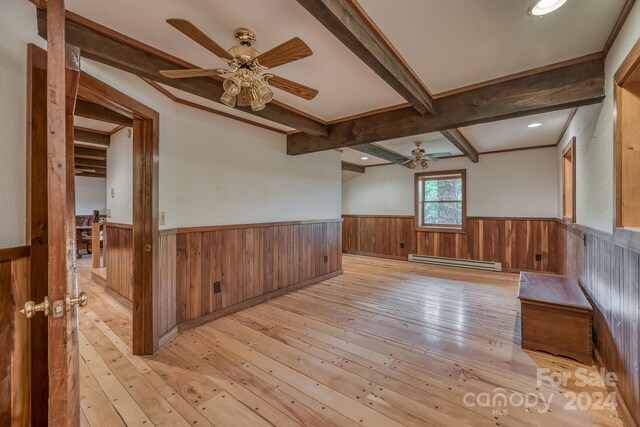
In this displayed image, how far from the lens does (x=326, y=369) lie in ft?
7.01

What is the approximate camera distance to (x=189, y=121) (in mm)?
2848

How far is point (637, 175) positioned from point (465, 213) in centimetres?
433

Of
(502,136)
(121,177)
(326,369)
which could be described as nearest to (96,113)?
(121,177)

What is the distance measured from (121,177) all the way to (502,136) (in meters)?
5.56

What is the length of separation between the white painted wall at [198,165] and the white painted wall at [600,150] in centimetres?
291

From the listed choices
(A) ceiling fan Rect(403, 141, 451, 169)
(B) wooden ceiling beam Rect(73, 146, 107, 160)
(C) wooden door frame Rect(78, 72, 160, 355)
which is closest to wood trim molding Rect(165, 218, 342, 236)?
(C) wooden door frame Rect(78, 72, 160, 355)

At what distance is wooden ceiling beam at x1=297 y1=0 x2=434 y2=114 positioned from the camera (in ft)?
4.39

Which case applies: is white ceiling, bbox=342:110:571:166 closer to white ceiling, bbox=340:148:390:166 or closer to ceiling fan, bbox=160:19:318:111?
white ceiling, bbox=340:148:390:166

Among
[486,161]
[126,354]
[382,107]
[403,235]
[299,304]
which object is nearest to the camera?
[126,354]

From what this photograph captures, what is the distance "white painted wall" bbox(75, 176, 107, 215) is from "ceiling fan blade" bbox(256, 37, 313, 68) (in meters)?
9.26

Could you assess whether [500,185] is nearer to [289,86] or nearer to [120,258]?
[289,86]

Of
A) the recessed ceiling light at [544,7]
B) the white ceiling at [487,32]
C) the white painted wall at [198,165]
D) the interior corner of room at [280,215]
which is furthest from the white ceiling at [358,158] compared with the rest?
the recessed ceiling light at [544,7]

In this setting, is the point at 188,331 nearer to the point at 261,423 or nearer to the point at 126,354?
the point at 126,354

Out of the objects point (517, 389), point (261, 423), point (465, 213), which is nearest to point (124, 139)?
point (261, 423)
